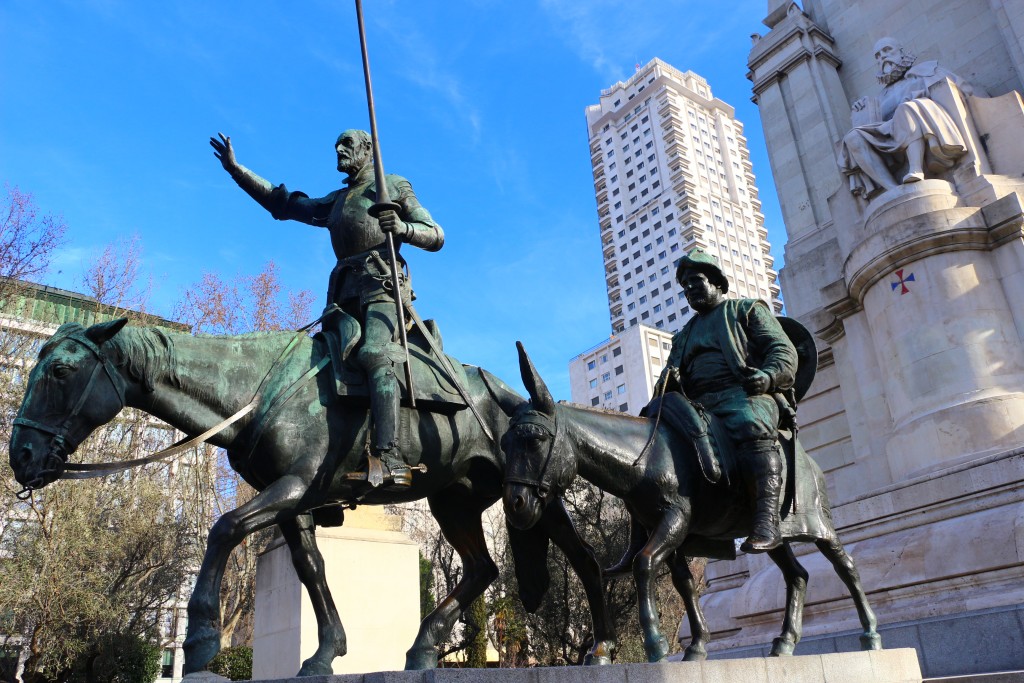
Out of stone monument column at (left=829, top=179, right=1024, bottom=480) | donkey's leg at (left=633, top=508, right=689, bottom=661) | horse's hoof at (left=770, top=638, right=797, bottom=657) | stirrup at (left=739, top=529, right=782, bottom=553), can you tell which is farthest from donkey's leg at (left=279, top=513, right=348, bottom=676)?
stone monument column at (left=829, top=179, right=1024, bottom=480)

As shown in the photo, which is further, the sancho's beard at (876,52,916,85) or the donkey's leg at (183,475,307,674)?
the sancho's beard at (876,52,916,85)

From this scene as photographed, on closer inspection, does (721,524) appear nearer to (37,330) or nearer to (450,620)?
(450,620)

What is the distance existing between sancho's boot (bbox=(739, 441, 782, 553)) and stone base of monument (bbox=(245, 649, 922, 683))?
81cm

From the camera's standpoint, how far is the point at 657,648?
16.7 ft

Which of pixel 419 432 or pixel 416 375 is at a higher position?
pixel 416 375

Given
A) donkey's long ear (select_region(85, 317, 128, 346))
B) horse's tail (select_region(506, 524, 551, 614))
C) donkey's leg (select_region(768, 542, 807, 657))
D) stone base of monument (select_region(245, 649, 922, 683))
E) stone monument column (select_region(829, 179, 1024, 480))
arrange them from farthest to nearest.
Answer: stone monument column (select_region(829, 179, 1024, 480)), horse's tail (select_region(506, 524, 551, 614)), donkey's leg (select_region(768, 542, 807, 657)), donkey's long ear (select_region(85, 317, 128, 346)), stone base of monument (select_region(245, 649, 922, 683))

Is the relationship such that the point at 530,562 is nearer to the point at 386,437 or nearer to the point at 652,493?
the point at 652,493

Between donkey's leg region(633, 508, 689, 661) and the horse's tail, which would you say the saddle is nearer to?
the horse's tail

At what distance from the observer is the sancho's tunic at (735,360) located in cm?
650

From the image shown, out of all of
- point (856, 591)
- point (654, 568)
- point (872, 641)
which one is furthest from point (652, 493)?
point (872, 641)

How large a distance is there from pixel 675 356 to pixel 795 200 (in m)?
13.0

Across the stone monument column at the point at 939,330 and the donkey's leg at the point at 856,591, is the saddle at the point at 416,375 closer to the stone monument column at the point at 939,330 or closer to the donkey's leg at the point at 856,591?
the donkey's leg at the point at 856,591

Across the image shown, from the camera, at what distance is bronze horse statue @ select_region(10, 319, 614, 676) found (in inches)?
208

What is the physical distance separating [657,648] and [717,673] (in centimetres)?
45
